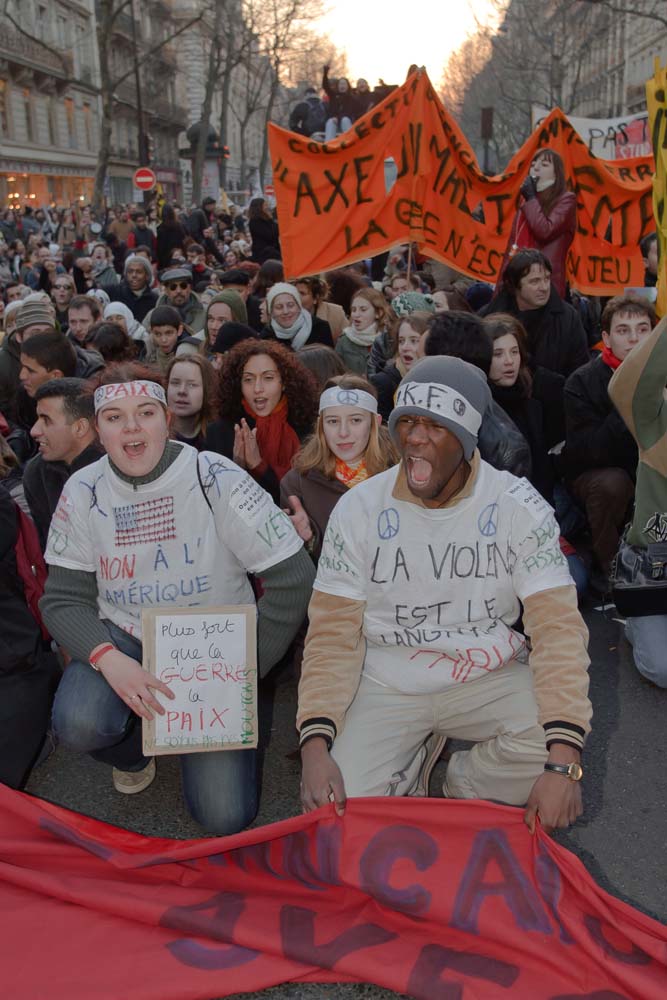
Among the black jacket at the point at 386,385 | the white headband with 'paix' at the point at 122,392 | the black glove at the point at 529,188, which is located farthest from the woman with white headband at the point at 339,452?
the black glove at the point at 529,188

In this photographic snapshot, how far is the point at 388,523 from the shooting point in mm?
2912

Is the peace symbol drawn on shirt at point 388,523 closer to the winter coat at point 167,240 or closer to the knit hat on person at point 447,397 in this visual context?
the knit hat on person at point 447,397

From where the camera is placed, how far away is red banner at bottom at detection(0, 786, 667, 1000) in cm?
238

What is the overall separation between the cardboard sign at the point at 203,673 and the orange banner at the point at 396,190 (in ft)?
15.1

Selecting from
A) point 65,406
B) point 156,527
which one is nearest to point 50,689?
point 156,527

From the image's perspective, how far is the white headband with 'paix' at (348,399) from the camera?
4.04m

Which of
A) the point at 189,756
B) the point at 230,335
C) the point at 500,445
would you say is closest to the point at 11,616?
the point at 189,756

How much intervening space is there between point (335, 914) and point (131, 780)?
118cm

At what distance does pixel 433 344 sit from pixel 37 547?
80.2 inches

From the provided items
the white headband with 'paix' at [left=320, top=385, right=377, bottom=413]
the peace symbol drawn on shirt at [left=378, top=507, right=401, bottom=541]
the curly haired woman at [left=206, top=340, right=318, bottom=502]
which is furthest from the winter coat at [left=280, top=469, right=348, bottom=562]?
the peace symbol drawn on shirt at [left=378, top=507, right=401, bottom=541]

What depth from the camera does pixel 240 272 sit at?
903 cm

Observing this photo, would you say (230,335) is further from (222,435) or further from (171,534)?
(171,534)

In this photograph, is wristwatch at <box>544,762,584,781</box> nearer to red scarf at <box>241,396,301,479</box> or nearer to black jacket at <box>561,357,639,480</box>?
red scarf at <box>241,396,301,479</box>

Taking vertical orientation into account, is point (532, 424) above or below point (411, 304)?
below
